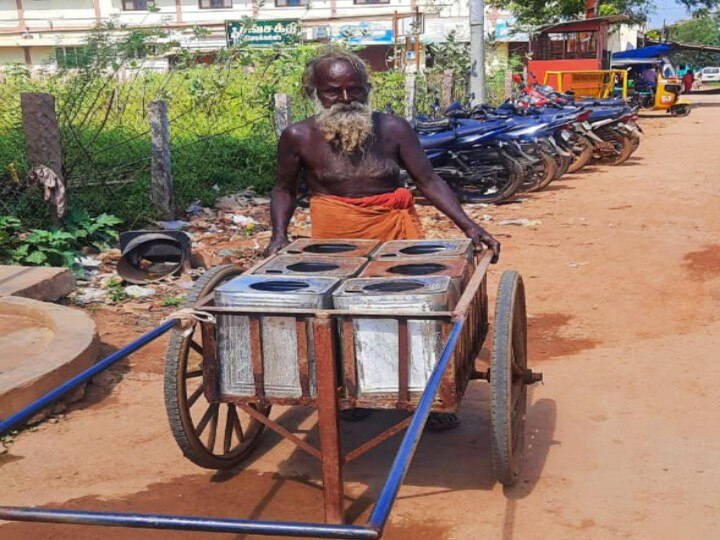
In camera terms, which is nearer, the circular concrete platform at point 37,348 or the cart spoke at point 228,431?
the cart spoke at point 228,431

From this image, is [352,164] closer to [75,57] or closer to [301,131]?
[301,131]

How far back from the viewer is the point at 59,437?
3973mm

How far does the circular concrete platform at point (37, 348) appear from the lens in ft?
13.0

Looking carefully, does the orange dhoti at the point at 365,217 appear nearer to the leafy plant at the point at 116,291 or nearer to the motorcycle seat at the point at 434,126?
the leafy plant at the point at 116,291

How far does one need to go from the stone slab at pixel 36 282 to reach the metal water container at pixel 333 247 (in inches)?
106

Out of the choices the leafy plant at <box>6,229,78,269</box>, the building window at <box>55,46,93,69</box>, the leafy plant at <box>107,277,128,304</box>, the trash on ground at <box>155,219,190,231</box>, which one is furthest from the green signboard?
the leafy plant at <box>107,277,128,304</box>

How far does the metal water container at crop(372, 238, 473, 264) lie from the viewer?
3246 millimetres

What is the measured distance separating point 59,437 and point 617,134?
37.0 ft

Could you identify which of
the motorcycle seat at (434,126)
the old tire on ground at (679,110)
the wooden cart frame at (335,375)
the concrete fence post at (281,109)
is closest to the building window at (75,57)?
the concrete fence post at (281,109)

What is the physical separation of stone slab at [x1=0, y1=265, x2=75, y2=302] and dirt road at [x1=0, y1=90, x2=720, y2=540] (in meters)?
0.45

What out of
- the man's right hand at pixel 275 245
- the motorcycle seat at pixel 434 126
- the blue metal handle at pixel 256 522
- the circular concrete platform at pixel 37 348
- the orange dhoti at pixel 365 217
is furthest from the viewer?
the motorcycle seat at pixel 434 126

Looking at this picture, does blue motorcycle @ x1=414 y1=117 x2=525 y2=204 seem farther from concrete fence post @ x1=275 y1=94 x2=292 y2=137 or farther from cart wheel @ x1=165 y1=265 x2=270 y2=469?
cart wheel @ x1=165 y1=265 x2=270 y2=469

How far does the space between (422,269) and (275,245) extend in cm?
89

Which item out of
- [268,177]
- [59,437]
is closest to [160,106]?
[268,177]
